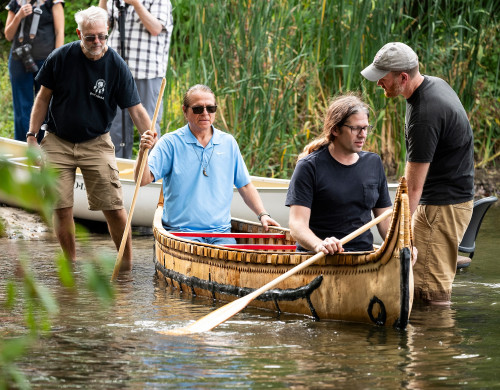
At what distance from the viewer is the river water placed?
12.9 feet

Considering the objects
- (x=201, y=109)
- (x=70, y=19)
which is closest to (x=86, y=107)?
(x=201, y=109)

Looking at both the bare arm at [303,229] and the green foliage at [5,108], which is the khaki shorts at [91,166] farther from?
the green foliage at [5,108]

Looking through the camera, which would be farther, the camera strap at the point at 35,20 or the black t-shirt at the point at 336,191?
the camera strap at the point at 35,20

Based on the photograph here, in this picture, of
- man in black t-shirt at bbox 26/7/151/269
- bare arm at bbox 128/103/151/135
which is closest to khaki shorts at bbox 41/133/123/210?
man in black t-shirt at bbox 26/7/151/269

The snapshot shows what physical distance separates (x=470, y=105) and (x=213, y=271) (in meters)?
4.80

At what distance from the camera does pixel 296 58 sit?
9.50m

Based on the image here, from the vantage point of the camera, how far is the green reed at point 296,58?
30.6 feet

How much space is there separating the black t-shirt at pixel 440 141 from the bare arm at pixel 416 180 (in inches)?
1.2

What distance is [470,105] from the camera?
9.74 meters

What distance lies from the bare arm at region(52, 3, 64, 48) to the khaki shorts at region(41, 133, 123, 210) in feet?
8.83


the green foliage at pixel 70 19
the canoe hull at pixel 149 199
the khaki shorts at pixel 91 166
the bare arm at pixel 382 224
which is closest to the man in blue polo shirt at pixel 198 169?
the khaki shorts at pixel 91 166

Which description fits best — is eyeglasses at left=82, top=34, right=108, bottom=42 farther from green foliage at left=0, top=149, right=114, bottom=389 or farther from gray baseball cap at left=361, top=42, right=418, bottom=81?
green foliage at left=0, top=149, right=114, bottom=389

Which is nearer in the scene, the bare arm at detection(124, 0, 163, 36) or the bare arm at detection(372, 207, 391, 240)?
the bare arm at detection(372, 207, 391, 240)

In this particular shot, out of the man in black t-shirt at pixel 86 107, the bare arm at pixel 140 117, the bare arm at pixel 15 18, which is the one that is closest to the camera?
the man in black t-shirt at pixel 86 107
